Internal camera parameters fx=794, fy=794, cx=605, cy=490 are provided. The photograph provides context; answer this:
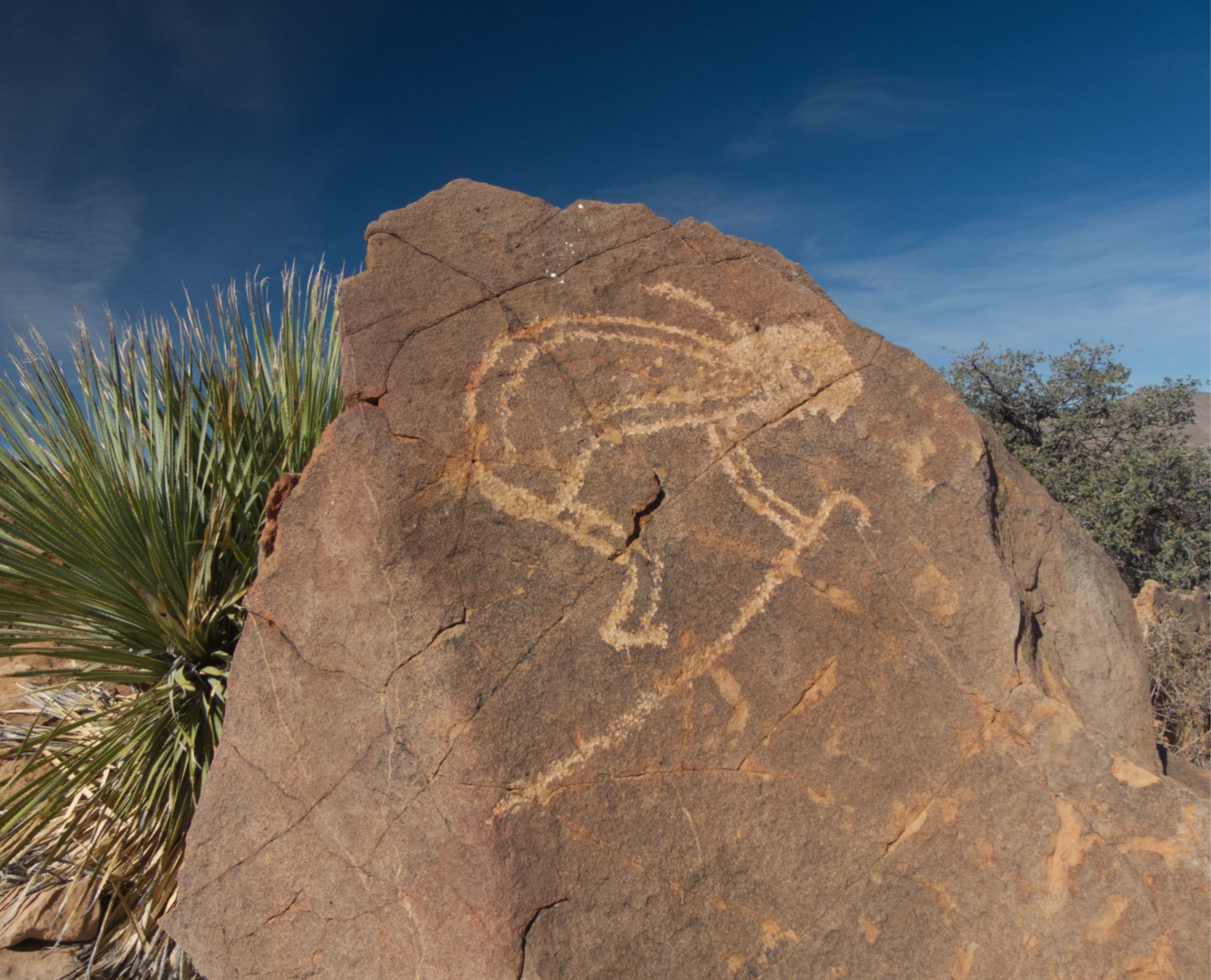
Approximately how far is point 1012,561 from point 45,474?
3841 mm


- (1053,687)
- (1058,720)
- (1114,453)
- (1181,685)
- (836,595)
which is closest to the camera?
(1058,720)

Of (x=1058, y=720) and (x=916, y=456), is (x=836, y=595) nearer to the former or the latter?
(x=916, y=456)

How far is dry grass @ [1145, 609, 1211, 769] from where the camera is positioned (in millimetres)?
4504

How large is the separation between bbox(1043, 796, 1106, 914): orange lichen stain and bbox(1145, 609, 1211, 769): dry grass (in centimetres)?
266

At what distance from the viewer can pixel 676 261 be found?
2943mm

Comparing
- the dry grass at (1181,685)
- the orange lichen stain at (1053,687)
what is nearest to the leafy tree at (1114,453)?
the dry grass at (1181,685)

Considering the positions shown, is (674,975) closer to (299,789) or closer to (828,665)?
(828,665)

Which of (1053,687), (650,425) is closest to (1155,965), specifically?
(1053,687)

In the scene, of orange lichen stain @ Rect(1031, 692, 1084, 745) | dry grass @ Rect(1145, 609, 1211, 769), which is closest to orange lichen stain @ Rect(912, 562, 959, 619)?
orange lichen stain @ Rect(1031, 692, 1084, 745)

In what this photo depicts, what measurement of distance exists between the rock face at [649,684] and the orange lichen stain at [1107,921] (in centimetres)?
1

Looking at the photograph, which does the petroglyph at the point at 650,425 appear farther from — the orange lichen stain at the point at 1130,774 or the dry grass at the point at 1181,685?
the dry grass at the point at 1181,685

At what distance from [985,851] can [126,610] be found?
3.38 m

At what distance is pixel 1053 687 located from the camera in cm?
265

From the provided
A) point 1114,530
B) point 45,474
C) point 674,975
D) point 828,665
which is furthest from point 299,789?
point 1114,530
